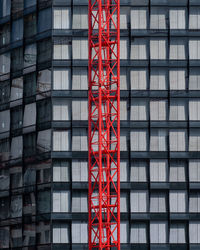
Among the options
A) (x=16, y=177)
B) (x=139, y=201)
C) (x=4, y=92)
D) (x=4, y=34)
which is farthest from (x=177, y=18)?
(x=16, y=177)

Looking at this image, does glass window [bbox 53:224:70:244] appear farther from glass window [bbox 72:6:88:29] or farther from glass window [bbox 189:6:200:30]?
glass window [bbox 189:6:200:30]

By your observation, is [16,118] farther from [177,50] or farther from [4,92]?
[177,50]

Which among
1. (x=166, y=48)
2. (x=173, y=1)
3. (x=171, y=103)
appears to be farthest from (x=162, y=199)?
(x=173, y=1)

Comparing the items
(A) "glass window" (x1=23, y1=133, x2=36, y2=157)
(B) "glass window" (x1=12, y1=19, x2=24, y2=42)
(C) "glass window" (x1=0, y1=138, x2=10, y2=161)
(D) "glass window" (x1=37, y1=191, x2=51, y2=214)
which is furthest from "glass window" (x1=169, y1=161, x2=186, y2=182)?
(B) "glass window" (x1=12, y1=19, x2=24, y2=42)

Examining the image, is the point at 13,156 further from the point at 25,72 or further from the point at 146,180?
the point at 146,180

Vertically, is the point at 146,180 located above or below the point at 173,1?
below

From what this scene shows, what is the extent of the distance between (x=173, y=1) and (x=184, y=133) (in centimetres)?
1884

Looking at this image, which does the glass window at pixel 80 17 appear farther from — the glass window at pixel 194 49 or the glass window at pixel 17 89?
the glass window at pixel 194 49

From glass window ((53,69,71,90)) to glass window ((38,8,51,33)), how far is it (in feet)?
21.7

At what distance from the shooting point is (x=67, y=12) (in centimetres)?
10819

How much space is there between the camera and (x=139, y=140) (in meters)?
105

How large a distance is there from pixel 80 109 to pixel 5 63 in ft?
48.3

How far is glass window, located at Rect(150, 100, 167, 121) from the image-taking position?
105438 millimetres

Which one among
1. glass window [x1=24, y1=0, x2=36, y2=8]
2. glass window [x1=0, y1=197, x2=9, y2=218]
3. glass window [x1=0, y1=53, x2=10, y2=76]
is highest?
glass window [x1=24, y1=0, x2=36, y2=8]
